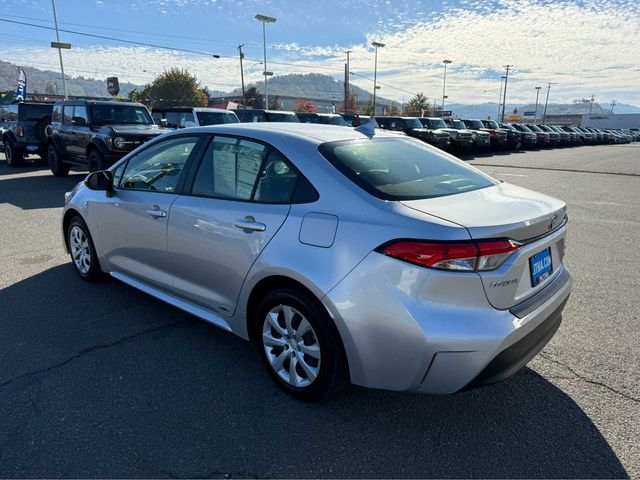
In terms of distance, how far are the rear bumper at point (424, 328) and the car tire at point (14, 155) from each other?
15.6 m

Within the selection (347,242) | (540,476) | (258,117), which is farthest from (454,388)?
(258,117)

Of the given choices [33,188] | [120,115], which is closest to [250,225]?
[33,188]

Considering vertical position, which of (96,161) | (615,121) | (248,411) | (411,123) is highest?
(411,123)

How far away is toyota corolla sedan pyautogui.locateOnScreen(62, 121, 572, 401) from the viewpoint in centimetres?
225

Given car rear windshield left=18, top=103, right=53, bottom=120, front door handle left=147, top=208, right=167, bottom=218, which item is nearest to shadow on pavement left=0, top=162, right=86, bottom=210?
car rear windshield left=18, top=103, right=53, bottom=120

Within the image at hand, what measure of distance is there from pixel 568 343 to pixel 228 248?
103 inches

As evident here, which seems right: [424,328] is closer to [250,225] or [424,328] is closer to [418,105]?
[250,225]

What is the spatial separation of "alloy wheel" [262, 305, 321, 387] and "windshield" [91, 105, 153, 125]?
10.4 metres

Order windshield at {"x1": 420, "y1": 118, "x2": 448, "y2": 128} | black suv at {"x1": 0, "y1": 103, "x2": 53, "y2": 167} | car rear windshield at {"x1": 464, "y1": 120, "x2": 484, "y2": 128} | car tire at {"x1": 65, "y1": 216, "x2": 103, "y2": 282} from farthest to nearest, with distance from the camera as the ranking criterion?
car rear windshield at {"x1": 464, "y1": 120, "x2": 484, "y2": 128}
windshield at {"x1": 420, "y1": 118, "x2": 448, "y2": 128}
black suv at {"x1": 0, "y1": 103, "x2": 53, "y2": 167}
car tire at {"x1": 65, "y1": 216, "x2": 103, "y2": 282}

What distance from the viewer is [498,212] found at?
A: 98.8 inches

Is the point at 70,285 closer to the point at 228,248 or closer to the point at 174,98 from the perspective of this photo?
the point at 228,248

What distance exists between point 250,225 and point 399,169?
99 centimetres

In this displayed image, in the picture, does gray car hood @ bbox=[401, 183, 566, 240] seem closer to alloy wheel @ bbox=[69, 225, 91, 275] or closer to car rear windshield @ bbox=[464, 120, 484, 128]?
alloy wheel @ bbox=[69, 225, 91, 275]

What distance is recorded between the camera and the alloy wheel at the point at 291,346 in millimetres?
2693
